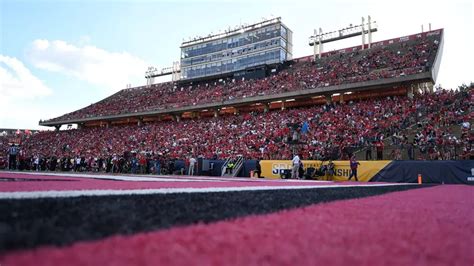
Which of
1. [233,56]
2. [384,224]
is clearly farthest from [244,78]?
[384,224]

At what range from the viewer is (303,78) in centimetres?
3431

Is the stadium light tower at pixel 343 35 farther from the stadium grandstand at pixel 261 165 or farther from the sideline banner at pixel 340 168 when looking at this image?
the sideline banner at pixel 340 168

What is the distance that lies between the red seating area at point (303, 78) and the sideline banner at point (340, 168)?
14246 millimetres

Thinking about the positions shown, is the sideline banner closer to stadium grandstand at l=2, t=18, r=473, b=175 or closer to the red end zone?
stadium grandstand at l=2, t=18, r=473, b=175

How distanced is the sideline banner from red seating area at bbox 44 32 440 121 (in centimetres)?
1425

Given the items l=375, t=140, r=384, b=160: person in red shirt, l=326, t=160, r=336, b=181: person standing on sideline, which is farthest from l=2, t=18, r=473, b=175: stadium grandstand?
l=326, t=160, r=336, b=181: person standing on sideline

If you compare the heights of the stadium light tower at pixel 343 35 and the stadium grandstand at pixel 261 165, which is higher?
the stadium light tower at pixel 343 35

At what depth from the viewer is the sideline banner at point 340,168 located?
14.9 meters

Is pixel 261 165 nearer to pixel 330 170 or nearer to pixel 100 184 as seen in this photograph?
pixel 330 170

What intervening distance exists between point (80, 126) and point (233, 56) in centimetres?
2666

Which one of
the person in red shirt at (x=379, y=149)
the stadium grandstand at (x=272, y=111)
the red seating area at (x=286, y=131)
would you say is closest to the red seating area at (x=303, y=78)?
the stadium grandstand at (x=272, y=111)

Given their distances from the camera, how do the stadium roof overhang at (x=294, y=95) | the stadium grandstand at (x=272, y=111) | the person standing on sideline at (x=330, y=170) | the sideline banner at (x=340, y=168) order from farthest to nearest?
the stadium roof overhang at (x=294, y=95)
the stadium grandstand at (x=272, y=111)
the person standing on sideline at (x=330, y=170)
the sideline banner at (x=340, y=168)

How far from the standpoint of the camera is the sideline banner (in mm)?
14867

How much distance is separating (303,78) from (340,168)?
2011cm
